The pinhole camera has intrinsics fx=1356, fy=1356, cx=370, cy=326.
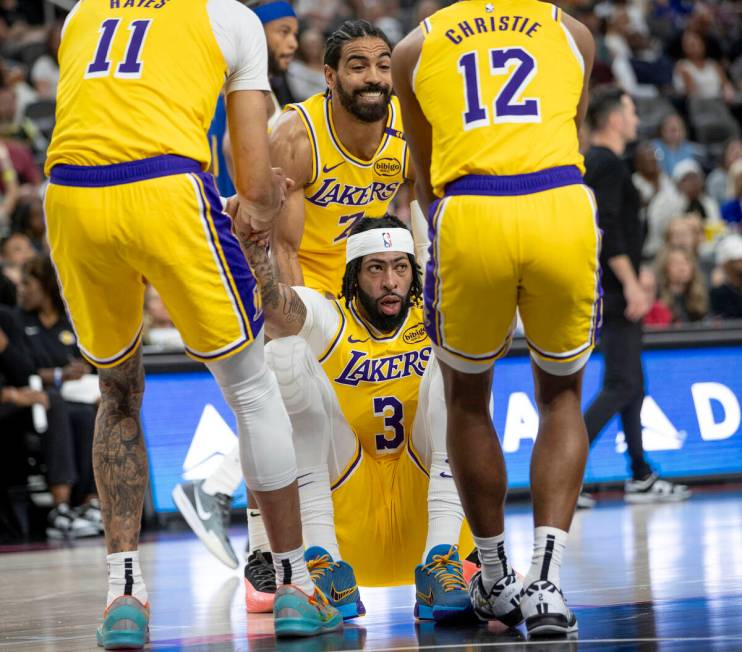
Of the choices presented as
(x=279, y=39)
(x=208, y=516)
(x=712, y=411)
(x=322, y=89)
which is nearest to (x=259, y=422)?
(x=208, y=516)

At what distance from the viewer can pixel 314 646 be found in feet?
12.9

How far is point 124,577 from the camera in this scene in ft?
13.5

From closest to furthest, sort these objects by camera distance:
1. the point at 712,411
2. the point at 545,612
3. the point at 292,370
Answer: the point at 545,612 < the point at 292,370 < the point at 712,411

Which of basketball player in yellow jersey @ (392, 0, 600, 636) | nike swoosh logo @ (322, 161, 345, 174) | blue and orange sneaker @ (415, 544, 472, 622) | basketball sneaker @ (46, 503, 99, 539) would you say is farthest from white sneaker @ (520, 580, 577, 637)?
basketball sneaker @ (46, 503, 99, 539)

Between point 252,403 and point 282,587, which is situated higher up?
point 252,403

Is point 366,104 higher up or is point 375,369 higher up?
point 366,104

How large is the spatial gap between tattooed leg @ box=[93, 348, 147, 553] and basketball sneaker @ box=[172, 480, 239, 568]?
215cm

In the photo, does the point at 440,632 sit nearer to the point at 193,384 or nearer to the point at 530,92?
the point at 530,92

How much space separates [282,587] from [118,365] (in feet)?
2.81

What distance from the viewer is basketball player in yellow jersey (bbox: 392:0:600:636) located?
3.89 meters

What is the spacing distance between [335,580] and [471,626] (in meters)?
0.53

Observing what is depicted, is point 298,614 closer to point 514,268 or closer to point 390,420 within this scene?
point 390,420

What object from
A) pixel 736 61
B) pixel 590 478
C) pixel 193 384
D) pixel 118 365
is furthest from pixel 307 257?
pixel 736 61

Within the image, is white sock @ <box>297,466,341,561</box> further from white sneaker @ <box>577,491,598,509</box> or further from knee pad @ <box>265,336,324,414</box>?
white sneaker @ <box>577,491,598,509</box>
